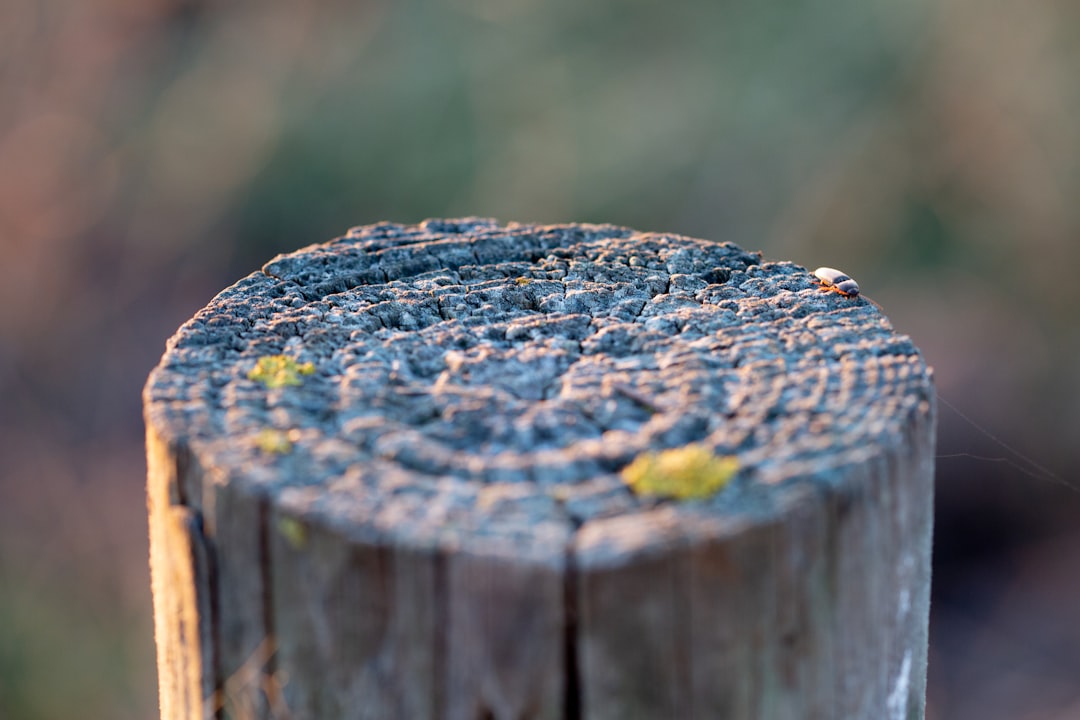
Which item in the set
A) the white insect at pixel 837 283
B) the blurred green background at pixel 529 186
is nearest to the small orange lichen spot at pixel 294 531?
the white insect at pixel 837 283

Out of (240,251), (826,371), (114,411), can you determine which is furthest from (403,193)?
(826,371)

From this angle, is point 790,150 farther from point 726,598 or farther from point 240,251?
point 726,598

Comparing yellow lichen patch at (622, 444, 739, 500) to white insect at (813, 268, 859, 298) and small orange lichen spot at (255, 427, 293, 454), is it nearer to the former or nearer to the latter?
small orange lichen spot at (255, 427, 293, 454)

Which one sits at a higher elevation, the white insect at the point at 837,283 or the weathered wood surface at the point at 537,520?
the white insect at the point at 837,283

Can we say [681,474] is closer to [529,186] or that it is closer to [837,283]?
[837,283]

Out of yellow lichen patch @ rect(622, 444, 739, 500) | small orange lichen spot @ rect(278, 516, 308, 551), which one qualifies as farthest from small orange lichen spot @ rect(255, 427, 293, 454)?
yellow lichen patch @ rect(622, 444, 739, 500)

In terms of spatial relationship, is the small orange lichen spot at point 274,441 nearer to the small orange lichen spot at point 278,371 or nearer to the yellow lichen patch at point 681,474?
the small orange lichen spot at point 278,371
